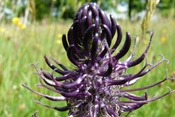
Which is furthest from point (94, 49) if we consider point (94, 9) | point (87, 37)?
point (94, 9)

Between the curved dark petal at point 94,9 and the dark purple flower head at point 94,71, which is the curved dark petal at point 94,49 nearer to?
the dark purple flower head at point 94,71

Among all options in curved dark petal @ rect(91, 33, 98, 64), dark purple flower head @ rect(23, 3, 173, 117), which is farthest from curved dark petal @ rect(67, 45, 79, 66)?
curved dark petal @ rect(91, 33, 98, 64)

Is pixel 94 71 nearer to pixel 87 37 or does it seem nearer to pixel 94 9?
pixel 87 37

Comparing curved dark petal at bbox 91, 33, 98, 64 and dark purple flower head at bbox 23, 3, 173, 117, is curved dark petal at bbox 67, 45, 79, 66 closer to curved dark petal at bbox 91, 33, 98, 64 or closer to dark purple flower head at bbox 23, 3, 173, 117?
dark purple flower head at bbox 23, 3, 173, 117

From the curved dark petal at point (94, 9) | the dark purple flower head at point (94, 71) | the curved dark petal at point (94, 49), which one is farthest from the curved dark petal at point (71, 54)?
the curved dark petal at point (94, 9)

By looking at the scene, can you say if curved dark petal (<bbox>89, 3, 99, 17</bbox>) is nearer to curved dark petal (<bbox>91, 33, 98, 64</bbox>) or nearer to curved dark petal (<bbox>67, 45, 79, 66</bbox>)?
curved dark petal (<bbox>91, 33, 98, 64</bbox>)

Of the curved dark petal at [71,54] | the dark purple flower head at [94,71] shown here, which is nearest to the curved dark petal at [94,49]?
the dark purple flower head at [94,71]

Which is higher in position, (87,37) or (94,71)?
(87,37)

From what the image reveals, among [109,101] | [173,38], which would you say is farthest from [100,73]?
[173,38]

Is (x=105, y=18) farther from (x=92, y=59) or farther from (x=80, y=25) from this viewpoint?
(x=92, y=59)

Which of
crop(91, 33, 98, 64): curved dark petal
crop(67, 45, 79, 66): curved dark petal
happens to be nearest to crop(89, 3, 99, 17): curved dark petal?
crop(91, 33, 98, 64): curved dark petal

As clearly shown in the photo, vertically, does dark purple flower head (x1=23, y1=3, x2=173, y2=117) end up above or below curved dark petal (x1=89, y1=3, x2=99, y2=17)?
below

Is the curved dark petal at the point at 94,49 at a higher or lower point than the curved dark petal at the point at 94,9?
lower

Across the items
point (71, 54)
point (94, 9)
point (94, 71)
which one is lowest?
point (94, 71)
